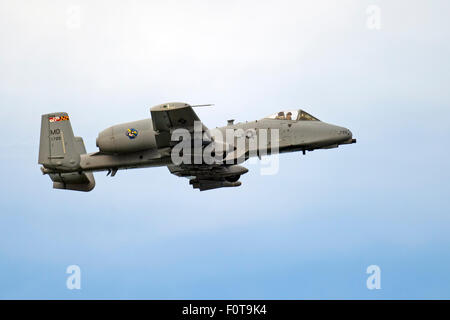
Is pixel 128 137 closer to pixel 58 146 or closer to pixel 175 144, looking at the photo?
pixel 175 144

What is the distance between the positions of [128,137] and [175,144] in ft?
7.86

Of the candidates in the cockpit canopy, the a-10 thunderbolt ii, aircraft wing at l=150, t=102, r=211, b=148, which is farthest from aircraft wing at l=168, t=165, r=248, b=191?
the cockpit canopy

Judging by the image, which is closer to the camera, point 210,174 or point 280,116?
point 280,116

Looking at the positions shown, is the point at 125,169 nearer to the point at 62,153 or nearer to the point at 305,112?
the point at 62,153

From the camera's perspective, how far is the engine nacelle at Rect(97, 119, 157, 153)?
122ft

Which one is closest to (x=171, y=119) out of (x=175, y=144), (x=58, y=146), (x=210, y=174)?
(x=175, y=144)

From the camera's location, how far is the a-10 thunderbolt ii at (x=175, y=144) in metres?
37.5

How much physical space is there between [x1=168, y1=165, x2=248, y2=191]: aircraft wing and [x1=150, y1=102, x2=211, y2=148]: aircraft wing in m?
2.79

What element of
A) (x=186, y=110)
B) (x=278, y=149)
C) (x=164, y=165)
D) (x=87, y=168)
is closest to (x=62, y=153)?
(x=87, y=168)

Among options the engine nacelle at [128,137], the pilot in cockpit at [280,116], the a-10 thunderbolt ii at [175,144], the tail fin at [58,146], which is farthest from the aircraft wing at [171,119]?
the tail fin at [58,146]

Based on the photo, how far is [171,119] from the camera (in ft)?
116

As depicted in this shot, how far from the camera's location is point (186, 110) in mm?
34812

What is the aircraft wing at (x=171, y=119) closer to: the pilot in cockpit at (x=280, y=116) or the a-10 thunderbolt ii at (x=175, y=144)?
the a-10 thunderbolt ii at (x=175, y=144)

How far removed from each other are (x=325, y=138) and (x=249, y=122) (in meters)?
3.92
